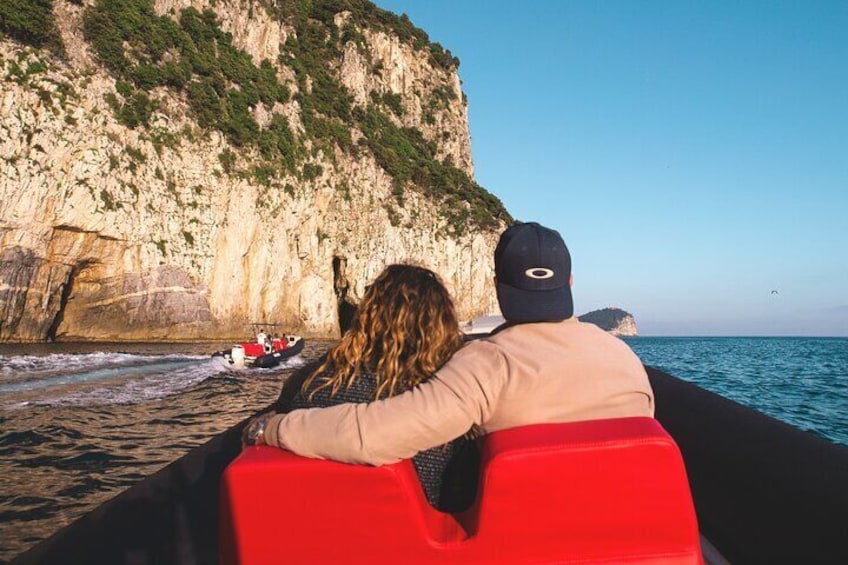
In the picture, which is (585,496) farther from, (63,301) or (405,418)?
(63,301)

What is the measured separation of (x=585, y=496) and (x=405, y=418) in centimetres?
56

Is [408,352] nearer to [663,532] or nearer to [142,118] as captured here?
[663,532]

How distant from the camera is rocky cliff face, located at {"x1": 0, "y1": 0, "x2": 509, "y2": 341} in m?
27.1

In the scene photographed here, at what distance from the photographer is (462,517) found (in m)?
1.92

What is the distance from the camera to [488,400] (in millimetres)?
1811

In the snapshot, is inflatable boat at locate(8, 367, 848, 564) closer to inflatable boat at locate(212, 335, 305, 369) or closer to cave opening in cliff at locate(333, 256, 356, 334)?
inflatable boat at locate(212, 335, 305, 369)

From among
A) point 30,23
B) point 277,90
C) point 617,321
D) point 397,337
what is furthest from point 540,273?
point 617,321

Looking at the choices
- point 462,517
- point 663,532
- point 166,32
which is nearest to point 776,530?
point 663,532

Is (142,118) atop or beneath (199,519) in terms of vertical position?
atop

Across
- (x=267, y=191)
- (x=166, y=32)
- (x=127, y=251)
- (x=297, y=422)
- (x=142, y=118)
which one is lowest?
(x=297, y=422)

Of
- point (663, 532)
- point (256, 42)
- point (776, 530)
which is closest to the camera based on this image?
point (663, 532)

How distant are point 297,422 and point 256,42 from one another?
154 ft

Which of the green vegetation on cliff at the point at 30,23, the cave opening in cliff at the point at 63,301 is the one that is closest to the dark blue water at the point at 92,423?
the cave opening in cliff at the point at 63,301

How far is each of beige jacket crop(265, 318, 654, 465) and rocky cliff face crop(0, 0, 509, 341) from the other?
2820 cm
